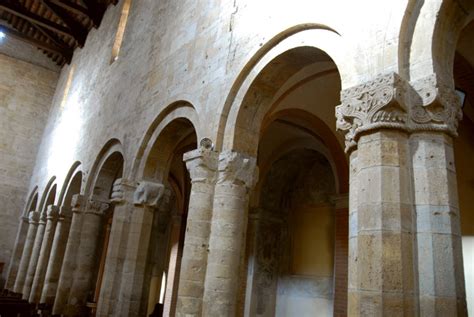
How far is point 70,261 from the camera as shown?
9.35 metres

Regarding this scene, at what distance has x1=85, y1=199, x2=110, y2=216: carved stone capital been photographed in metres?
9.41

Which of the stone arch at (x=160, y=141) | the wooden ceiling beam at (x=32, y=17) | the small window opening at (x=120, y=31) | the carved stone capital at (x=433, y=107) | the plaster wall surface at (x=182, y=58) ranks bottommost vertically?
the carved stone capital at (x=433, y=107)

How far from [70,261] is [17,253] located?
674 centimetres

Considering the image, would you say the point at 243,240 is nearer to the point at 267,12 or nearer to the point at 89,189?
the point at 267,12

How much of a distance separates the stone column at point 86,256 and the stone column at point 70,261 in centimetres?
15

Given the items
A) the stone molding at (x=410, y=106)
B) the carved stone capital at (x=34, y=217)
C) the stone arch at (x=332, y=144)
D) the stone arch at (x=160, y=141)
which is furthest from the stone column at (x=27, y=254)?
the stone molding at (x=410, y=106)

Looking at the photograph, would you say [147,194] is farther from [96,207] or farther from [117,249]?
[96,207]

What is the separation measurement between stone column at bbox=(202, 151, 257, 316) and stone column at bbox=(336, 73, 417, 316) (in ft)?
6.14

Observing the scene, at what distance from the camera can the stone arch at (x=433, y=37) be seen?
3236 mm

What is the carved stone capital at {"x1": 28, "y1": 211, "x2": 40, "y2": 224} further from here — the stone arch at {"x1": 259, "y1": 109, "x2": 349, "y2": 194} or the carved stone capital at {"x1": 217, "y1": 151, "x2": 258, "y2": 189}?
the carved stone capital at {"x1": 217, "y1": 151, "x2": 258, "y2": 189}

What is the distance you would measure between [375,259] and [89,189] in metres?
7.79

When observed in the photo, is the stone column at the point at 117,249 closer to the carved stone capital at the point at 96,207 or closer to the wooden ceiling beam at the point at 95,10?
the carved stone capital at the point at 96,207

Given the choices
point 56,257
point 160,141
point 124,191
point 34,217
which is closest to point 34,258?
point 34,217

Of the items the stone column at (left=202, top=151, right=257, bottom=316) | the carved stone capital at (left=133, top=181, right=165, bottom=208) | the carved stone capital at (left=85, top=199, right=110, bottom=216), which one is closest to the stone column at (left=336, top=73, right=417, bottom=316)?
the stone column at (left=202, top=151, right=257, bottom=316)
